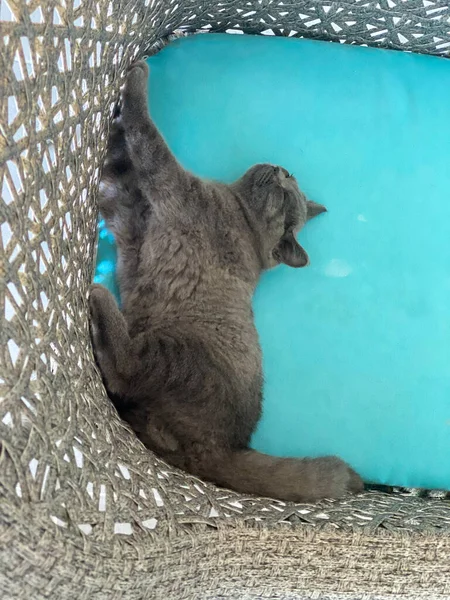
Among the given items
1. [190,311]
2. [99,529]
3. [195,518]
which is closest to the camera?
[99,529]

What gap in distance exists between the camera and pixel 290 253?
4.80ft

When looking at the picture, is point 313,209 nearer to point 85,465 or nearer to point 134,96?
point 134,96

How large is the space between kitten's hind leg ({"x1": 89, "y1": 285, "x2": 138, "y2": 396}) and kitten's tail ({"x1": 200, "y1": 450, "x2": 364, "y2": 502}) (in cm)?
25

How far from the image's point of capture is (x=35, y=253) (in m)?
0.82

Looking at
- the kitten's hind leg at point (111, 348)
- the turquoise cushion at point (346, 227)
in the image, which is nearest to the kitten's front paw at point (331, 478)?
the turquoise cushion at point (346, 227)

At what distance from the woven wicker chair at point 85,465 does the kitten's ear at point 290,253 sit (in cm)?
49

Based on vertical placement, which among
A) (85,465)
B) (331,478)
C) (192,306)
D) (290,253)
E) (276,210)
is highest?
(276,210)

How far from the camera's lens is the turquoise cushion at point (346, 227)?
1499mm

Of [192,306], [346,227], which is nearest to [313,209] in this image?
[346,227]

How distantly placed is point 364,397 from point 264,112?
858mm

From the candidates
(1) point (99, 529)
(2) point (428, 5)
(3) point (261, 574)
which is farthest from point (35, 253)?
(2) point (428, 5)

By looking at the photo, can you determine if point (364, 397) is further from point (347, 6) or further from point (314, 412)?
point (347, 6)

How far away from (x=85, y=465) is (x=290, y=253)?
0.83m

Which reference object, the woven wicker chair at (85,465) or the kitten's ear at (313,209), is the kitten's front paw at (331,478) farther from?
the kitten's ear at (313,209)
